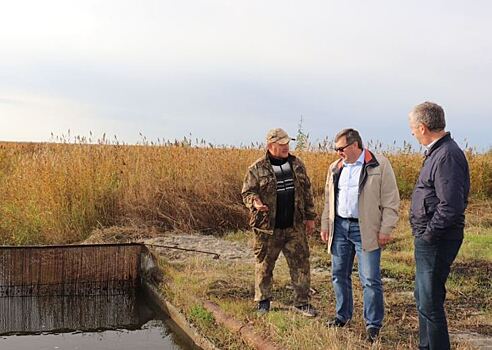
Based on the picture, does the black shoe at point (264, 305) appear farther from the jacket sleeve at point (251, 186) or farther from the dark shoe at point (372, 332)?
the dark shoe at point (372, 332)

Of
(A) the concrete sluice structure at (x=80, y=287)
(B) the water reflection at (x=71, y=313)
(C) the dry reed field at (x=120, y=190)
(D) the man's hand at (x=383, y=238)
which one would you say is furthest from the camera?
(C) the dry reed field at (x=120, y=190)

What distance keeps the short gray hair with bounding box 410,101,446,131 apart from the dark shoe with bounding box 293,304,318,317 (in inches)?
80.2

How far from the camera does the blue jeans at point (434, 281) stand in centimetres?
368

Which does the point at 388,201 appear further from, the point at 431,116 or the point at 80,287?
the point at 80,287

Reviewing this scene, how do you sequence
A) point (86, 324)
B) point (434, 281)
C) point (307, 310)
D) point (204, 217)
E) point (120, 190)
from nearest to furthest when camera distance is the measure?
point (434, 281)
point (307, 310)
point (86, 324)
point (120, 190)
point (204, 217)

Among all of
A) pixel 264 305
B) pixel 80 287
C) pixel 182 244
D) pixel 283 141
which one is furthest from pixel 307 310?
pixel 182 244

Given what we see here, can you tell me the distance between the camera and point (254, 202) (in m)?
4.85

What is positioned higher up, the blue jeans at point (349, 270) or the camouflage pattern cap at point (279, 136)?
the camouflage pattern cap at point (279, 136)

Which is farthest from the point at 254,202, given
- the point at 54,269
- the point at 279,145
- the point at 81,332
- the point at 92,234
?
the point at 92,234

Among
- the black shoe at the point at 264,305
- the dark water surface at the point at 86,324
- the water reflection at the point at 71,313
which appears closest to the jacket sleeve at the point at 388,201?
the black shoe at the point at 264,305

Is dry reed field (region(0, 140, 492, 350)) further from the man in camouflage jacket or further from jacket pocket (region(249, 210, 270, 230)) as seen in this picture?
jacket pocket (region(249, 210, 270, 230))

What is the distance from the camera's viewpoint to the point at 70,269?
700cm

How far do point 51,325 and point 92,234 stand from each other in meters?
3.29

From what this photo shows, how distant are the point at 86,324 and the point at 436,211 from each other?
4.09m
